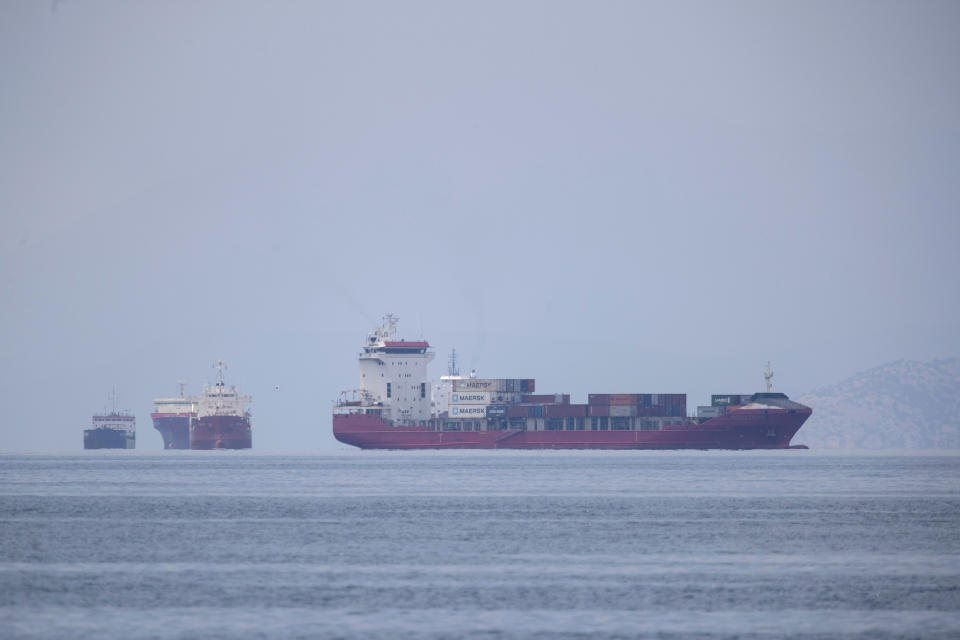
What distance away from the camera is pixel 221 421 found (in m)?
187

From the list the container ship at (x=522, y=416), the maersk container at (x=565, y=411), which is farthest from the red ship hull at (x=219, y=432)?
the maersk container at (x=565, y=411)

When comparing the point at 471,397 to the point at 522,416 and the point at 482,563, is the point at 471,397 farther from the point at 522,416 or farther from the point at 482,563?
the point at 482,563

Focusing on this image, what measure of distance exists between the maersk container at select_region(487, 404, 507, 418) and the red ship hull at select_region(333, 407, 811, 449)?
1987mm

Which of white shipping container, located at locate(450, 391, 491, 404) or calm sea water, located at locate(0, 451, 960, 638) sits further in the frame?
white shipping container, located at locate(450, 391, 491, 404)

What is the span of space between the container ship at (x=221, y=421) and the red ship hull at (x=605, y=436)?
41662 millimetres

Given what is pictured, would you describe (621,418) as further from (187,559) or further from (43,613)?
(43,613)

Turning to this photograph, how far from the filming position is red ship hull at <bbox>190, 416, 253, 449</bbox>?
187 meters

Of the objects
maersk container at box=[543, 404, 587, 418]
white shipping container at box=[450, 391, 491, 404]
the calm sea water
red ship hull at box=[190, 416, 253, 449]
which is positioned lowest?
the calm sea water

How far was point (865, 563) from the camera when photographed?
43812 millimetres

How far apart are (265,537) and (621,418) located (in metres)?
93.9

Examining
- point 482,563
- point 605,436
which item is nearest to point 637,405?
point 605,436

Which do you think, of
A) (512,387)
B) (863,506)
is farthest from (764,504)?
(512,387)

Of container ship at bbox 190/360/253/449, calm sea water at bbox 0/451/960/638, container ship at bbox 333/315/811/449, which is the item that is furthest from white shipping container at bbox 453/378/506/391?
calm sea water at bbox 0/451/960/638

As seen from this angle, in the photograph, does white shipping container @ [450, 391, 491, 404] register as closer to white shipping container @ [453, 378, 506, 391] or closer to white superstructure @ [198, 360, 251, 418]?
white shipping container @ [453, 378, 506, 391]
